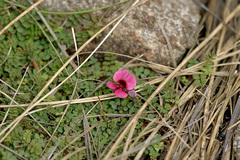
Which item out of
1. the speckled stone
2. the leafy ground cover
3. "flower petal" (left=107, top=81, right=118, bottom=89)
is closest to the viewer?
the leafy ground cover

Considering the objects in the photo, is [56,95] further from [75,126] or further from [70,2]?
[70,2]

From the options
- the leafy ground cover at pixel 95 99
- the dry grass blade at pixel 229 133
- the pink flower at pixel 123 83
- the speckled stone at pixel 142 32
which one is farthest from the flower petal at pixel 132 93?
the dry grass blade at pixel 229 133

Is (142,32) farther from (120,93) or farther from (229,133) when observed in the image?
(229,133)

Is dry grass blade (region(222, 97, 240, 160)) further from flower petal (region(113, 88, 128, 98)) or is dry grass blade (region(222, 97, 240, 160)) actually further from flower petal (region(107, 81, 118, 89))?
flower petal (region(107, 81, 118, 89))

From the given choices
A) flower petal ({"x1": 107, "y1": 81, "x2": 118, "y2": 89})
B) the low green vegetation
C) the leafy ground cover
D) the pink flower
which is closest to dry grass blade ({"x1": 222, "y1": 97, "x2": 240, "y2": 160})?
the leafy ground cover

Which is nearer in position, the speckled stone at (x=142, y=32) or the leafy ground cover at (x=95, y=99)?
the leafy ground cover at (x=95, y=99)

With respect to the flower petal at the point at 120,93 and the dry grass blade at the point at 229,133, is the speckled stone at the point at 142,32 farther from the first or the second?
the dry grass blade at the point at 229,133

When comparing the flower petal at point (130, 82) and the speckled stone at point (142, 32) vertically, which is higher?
the speckled stone at point (142, 32)

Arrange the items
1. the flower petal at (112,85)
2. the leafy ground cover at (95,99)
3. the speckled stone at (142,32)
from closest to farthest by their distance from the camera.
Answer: the leafy ground cover at (95,99)
the flower petal at (112,85)
the speckled stone at (142,32)
